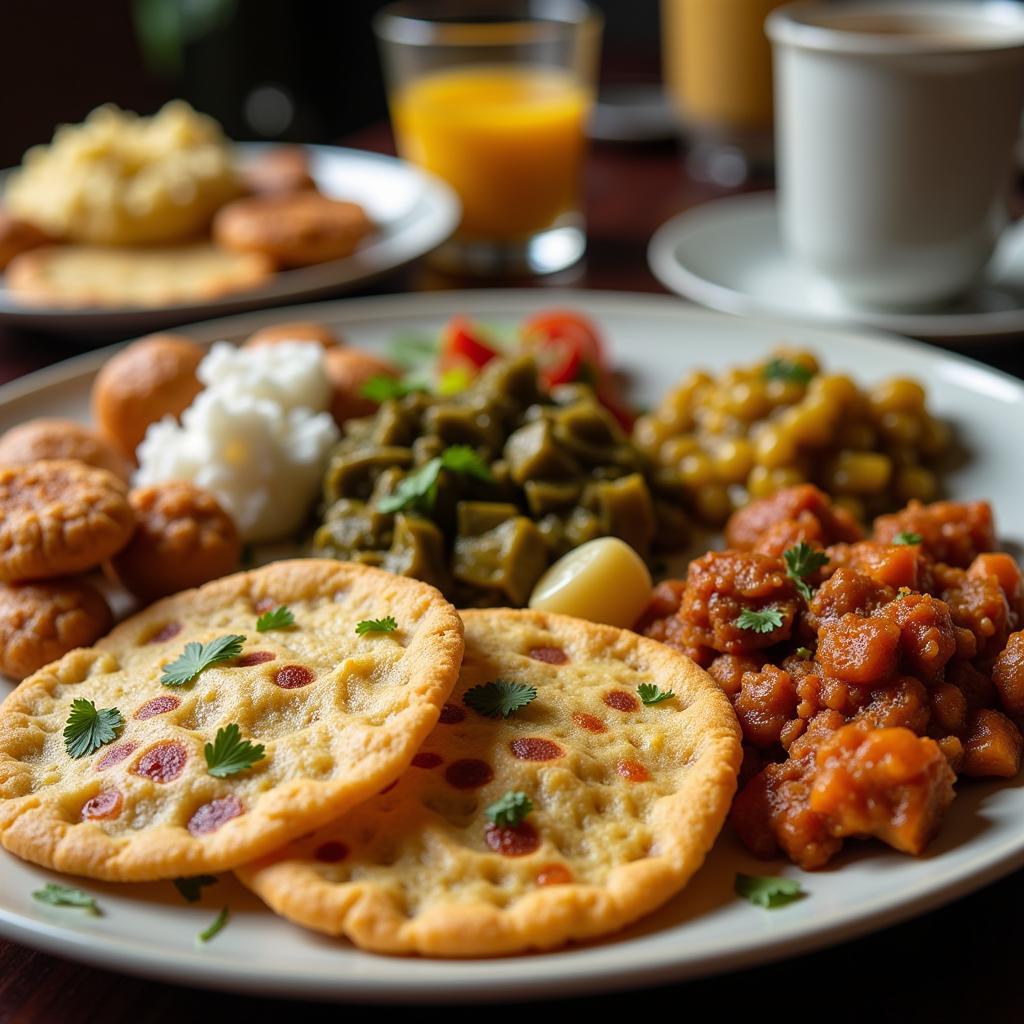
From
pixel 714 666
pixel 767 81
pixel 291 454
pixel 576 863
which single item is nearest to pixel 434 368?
pixel 291 454

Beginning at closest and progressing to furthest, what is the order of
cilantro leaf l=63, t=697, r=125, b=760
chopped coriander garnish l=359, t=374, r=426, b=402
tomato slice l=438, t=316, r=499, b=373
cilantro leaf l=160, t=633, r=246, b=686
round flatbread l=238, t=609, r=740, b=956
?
round flatbread l=238, t=609, r=740, b=956, cilantro leaf l=63, t=697, r=125, b=760, cilantro leaf l=160, t=633, r=246, b=686, chopped coriander garnish l=359, t=374, r=426, b=402, tomato slice l=438, t=316, r=499, b=373

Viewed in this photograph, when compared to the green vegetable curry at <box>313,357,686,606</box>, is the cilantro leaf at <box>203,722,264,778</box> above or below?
above

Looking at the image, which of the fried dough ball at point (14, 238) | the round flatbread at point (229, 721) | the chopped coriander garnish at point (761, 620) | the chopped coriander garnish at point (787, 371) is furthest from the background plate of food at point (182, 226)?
the chopped coriander garnish at point (761, 620)

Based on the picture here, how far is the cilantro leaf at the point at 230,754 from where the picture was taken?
6.32ft

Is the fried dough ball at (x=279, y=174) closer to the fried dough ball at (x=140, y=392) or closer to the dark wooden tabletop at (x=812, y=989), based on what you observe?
the fried dough ball at (x=140, y=392)

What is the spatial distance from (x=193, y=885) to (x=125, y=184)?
3719mm

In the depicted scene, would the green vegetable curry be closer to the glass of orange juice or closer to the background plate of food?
the background plate of food

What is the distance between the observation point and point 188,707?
2.11m

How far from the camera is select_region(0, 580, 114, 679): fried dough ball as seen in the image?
2.40 m

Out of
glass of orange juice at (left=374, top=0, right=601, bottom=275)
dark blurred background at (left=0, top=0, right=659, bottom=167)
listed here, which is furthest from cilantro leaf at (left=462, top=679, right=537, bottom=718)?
dark blurred background at (left=0, top=0, right=659, bottom=167)

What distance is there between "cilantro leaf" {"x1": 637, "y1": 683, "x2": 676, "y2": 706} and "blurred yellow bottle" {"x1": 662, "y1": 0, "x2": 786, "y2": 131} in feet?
13.9

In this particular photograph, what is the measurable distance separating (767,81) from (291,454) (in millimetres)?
3576

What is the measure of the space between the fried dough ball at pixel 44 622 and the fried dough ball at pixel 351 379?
1030 millimetres

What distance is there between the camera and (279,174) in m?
5.27
